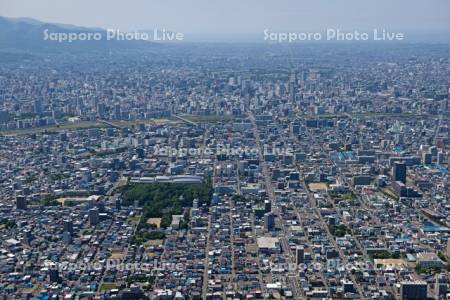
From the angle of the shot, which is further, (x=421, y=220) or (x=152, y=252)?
(x=421, y=220)

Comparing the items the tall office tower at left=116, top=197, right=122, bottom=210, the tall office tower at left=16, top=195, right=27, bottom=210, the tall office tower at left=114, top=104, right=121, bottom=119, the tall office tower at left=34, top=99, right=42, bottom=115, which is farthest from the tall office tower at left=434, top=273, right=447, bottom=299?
the tall office tower at left=34, top=99, right=42, bottom=115

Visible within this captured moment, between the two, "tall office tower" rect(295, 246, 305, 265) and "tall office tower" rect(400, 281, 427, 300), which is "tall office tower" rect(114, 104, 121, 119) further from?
"tall office tower" rect(400, 281, 427, 300)

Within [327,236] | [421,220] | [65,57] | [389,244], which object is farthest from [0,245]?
[65,57]

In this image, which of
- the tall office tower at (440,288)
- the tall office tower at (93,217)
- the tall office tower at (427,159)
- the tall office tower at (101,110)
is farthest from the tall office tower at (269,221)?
the tall office tower at (101,110)

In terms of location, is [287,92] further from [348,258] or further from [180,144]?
[348,258]

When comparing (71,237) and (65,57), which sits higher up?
(65,57)

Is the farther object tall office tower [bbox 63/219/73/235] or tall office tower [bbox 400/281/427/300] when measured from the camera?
tall office tower [bbox 63/219/73/235]
